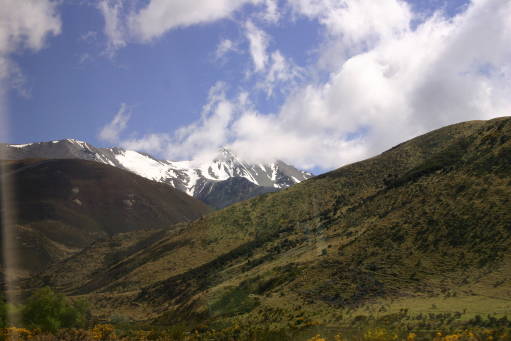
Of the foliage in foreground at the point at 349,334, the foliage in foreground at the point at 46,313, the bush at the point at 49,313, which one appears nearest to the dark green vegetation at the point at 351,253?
the foliage in foreground at the point at 349,334

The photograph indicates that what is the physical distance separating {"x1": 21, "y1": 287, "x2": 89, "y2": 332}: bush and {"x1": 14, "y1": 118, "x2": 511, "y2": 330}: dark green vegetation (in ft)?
39.7

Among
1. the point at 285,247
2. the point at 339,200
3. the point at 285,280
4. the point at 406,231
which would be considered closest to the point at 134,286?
the point at 285,247

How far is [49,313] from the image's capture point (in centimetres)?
3825

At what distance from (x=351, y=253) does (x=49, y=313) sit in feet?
99.2

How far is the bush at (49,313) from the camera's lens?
3700cm

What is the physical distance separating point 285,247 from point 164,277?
2830 cm

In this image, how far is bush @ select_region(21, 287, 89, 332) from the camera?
121 ft

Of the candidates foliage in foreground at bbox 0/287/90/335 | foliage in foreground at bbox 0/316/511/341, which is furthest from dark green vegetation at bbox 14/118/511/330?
foliage in foreground at bbox 0/287/90/335

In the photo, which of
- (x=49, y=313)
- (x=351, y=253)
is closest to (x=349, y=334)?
(x=351, y=253)

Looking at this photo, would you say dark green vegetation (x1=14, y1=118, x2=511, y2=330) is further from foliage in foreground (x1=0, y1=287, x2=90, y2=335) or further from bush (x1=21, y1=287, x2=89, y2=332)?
Result: foliage in foreground (x1=0, y1=287, x2=90, y2=335)

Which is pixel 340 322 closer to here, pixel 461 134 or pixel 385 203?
pixel 385 203

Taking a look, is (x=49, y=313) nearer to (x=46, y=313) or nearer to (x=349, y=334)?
(x=46, y=313)

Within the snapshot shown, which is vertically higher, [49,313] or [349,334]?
[49,313]

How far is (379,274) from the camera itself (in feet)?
128
